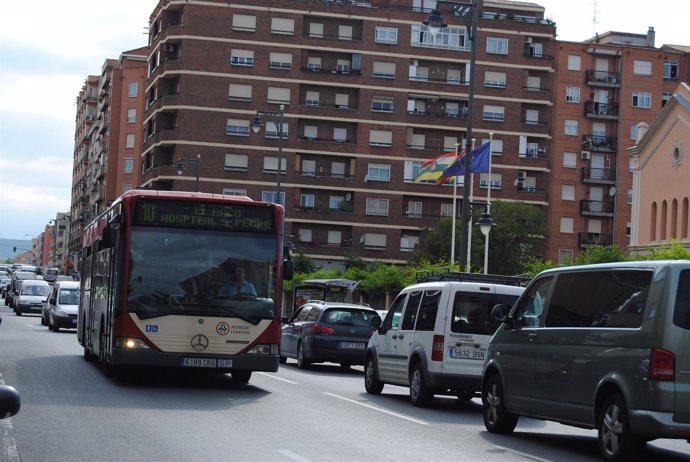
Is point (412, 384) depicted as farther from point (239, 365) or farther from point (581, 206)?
point (581, 206)

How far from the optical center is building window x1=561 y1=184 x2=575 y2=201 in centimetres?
9662

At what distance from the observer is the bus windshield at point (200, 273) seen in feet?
59.9

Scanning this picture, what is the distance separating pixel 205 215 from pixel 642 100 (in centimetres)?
8390

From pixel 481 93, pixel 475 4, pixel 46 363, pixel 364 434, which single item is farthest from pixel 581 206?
pixel 364 434

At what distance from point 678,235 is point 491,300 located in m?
50.7

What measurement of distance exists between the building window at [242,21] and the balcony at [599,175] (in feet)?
96.2

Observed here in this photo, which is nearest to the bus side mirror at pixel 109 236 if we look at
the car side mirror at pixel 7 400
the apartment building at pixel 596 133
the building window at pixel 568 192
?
the car side mirror at pixel 7 400

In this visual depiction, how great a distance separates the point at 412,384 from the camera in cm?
1844

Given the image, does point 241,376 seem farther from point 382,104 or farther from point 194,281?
point 382,104

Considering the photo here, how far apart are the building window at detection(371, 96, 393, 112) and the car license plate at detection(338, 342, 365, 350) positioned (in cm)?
6482

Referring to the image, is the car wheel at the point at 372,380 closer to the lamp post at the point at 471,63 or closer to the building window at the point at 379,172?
the lamp post at the point at 471,63

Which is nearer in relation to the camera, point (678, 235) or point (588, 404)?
point (588, 404)

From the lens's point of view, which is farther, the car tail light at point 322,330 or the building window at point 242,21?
the building window at point 242,21

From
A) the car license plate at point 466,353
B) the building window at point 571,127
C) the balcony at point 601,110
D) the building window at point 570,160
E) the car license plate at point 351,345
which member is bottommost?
the car license plate at point 351,345
